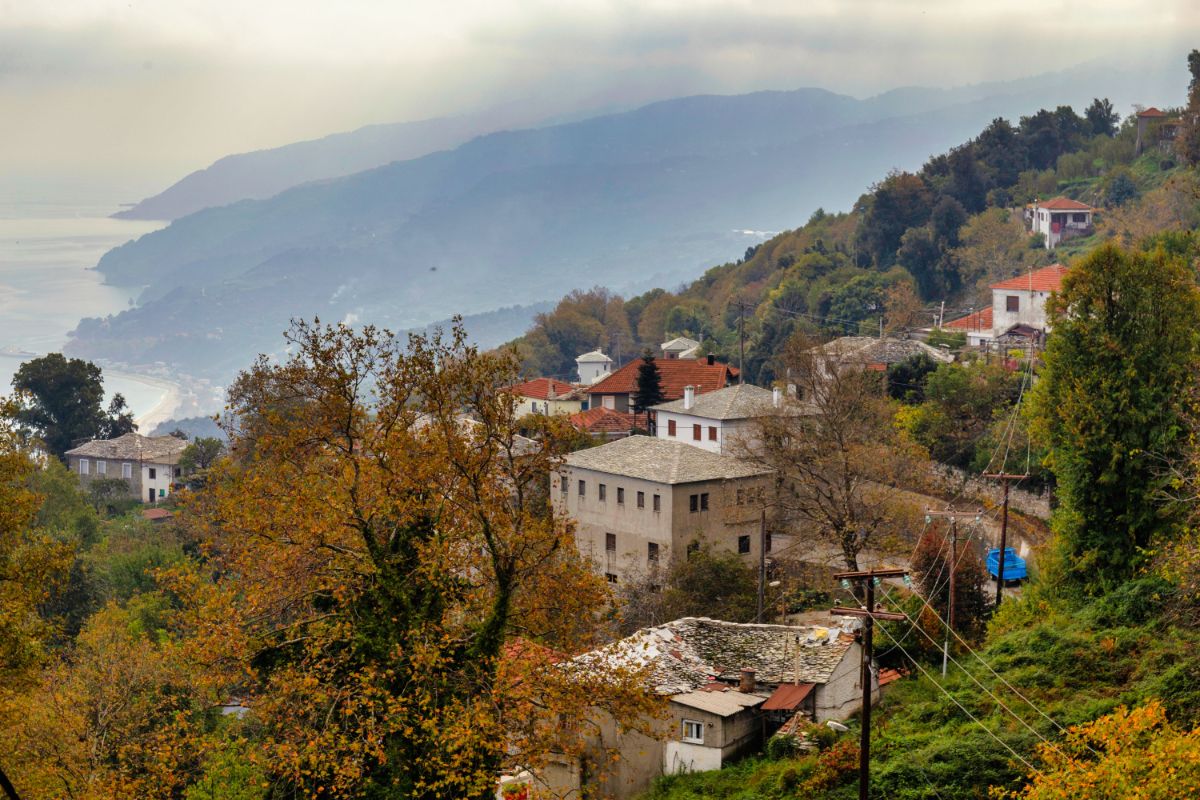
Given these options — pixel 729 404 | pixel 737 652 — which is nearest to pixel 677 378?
A: pixel 729 404

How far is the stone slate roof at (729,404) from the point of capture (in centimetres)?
4934

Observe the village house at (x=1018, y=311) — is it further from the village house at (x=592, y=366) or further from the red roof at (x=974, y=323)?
the village house at (x=592, y=366)

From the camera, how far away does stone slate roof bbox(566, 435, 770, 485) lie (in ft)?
140

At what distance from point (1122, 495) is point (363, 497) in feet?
50.7

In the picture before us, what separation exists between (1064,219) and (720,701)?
61.5 m

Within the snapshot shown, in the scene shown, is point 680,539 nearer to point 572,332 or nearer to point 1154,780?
point 1154,780

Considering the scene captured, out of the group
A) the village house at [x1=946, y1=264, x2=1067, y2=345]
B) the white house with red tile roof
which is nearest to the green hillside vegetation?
the white house with red tile roof

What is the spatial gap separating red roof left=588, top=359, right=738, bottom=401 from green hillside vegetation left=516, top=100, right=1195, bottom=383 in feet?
29.6

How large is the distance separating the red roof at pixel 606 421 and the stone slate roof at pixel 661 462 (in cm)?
1015

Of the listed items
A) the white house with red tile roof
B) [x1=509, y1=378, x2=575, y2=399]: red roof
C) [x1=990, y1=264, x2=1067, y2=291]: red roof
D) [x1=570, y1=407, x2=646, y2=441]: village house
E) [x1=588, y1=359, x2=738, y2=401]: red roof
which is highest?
the white house with red tile roof

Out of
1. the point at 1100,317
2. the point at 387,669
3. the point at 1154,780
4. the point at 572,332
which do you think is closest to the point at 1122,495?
the point at 1100,317

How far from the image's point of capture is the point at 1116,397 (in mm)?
26703

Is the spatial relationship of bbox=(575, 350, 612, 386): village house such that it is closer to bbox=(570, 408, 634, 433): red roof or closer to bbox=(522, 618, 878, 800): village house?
bbox=(570, 408, 634, 433): red roof

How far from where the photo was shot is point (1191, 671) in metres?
19.5
